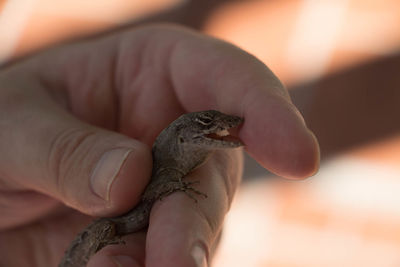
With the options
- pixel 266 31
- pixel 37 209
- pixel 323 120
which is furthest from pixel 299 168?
pixel 266 31

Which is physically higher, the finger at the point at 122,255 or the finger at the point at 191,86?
the finger at the point at 191,86

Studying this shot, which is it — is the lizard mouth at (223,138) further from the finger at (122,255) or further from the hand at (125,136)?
the finger at (122,255)

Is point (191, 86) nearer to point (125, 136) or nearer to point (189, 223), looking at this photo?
point (125, 136)

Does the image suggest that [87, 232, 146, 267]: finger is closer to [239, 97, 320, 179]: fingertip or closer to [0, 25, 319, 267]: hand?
[0, 25, 319, 267]: hand

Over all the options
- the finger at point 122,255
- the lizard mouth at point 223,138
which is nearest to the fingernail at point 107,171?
the finger at point 122,255

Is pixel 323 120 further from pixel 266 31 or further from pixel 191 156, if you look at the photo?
pixel 191 156

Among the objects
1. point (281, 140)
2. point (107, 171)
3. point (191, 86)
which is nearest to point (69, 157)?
point (107, 171)

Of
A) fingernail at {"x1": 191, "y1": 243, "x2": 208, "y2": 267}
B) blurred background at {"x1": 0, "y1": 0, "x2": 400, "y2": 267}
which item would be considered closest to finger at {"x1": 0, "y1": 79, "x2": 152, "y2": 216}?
fingernail at {"x1": 191, "y1": 243, "x2": 208, "y2": 267}

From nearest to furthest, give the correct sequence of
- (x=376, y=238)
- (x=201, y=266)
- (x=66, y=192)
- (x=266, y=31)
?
(x=201, y=266), (x=66, y=192), (x=376, y=238), (x=266, y=31)
